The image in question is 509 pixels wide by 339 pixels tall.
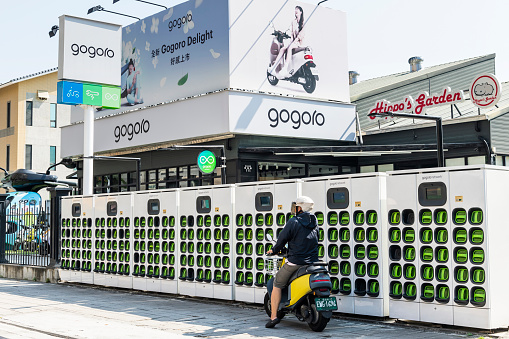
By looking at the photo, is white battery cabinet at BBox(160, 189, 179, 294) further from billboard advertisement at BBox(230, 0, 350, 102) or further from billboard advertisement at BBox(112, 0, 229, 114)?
billboard advertisement at BBox(230, 0, 350, 102)

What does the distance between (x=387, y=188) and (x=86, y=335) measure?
16.8ft

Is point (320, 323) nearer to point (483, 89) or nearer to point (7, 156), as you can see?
point (483, 89)

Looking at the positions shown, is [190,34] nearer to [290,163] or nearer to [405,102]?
[290,163]

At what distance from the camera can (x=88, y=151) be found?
22375mm

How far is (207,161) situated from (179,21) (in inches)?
250

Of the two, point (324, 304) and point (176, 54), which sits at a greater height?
point (176, 54)

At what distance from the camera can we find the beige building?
53531 mm

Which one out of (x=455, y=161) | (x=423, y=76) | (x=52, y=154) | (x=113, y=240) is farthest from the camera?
(x=52, y=154)

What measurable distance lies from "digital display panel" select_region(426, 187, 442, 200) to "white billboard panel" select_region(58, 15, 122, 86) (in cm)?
1454

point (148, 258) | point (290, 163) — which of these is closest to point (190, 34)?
point (290, 163)

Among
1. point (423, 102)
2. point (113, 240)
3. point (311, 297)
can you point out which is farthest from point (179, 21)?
point (311, 297)

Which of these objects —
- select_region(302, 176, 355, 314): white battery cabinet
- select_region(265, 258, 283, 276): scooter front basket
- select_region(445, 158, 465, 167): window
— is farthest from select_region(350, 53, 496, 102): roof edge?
select_region(265, 258, 283, 276): scooter front basket

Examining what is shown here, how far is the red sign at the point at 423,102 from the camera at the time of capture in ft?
79.8

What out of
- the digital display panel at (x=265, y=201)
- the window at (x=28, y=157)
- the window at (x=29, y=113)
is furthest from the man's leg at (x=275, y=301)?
the window at (x=29, y=113)
